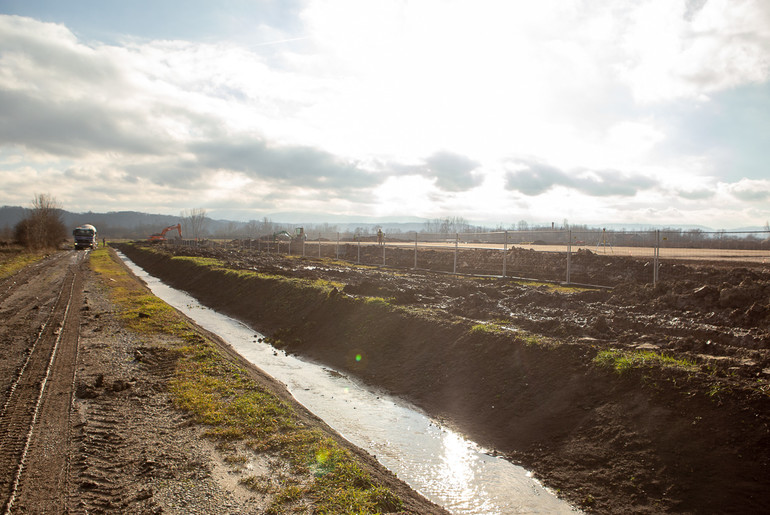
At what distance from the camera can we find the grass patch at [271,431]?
4652mm

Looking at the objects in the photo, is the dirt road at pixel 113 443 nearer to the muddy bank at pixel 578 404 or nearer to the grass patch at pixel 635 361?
the muddy bank at pixel 578 404

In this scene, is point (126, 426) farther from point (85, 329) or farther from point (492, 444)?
point (85, 329)

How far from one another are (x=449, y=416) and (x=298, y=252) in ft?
143

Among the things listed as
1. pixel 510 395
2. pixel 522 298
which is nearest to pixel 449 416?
pixel 510 395

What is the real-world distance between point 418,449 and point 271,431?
7.58 feet

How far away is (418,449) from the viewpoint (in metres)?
6.79

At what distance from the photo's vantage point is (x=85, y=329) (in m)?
12.2

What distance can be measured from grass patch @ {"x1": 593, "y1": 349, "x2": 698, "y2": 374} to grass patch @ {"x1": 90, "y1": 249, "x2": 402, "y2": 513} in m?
4.31

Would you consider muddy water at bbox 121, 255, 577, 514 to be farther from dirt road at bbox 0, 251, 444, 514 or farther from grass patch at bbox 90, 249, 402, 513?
grass patch at bbox 90, 249, 402, 513

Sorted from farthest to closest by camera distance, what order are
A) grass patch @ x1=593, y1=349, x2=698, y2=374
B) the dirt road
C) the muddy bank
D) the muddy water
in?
grass patch @ x1=593, y1=349, x2=698, y2=374, the muddy water, the muddy bank, the dirt road

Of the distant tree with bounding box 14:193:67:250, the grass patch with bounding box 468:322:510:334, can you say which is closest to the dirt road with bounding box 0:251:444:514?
the grass patch with bounding box 468:322:510:334

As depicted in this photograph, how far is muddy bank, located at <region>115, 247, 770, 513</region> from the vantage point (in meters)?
4.95

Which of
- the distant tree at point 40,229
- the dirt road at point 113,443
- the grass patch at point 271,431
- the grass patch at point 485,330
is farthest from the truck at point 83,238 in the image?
the grass patch at point 485,330

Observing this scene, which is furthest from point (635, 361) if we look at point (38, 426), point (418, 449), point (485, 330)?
point (38, 426)
